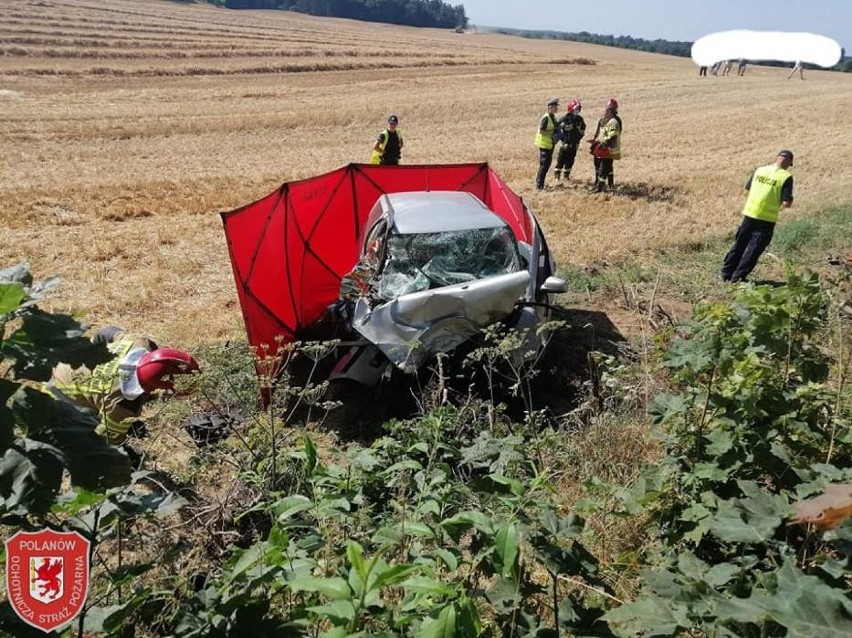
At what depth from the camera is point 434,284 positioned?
5203 mm

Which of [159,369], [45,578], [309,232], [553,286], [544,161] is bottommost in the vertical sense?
[159,369]

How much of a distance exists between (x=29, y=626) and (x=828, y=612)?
181cm

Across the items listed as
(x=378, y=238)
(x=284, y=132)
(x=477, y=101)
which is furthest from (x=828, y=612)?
(x=477, y=101)

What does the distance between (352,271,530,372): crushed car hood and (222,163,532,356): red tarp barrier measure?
957 mm

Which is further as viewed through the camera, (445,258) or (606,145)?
(606,145)

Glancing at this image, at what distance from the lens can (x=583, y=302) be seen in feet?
23.0

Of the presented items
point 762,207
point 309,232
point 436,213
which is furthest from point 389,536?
point 762,207

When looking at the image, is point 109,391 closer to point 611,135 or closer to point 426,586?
point 426,586

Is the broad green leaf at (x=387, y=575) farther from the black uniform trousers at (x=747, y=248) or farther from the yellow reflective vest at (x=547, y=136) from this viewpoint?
the yellow reflective vest at (x=547, y=136)

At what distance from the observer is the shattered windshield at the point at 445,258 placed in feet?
17.2

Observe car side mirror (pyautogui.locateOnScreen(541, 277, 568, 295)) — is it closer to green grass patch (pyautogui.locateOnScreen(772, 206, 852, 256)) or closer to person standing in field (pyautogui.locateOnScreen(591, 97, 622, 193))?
green grass patch (pyautogui.locateOnScreen(772, 206, 852, 256))

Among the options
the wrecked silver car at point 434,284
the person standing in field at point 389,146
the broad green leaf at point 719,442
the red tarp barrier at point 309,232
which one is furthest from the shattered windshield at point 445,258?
the person standing in field at point 389,146

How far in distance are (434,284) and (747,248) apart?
4068mm

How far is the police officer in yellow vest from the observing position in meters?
7.05
